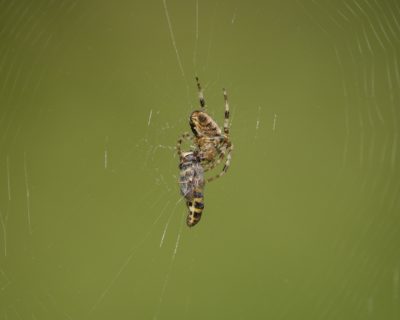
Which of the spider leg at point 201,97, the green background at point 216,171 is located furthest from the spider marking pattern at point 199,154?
the green background at point 216,171

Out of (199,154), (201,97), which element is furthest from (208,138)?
(201,97)

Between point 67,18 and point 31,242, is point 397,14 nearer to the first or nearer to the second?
point 67,18

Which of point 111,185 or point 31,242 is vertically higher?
point 111,185

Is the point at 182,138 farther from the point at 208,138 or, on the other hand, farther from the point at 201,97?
the point at 201,97

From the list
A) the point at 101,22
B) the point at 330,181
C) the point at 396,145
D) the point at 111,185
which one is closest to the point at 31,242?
the point at 111,185

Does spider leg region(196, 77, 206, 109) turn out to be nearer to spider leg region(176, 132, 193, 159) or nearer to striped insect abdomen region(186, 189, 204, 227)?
spider leg region(176, 132, 193, 159)

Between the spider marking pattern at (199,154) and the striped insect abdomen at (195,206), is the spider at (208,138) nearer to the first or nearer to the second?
the spider marking pattern at (199,154)

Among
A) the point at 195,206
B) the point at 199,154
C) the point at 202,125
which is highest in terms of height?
the point at 202,125
